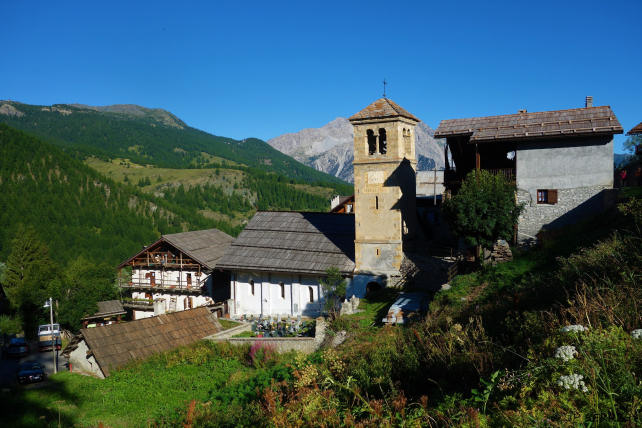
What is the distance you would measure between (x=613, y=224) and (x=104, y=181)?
468 feet

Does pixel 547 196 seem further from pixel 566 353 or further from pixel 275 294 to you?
pixel 566 353

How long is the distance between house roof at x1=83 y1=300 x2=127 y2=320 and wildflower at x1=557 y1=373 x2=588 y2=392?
139 ft

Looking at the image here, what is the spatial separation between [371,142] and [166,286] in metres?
24.3

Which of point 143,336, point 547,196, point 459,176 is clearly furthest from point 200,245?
point 547,196

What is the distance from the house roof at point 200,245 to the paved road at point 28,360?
1049 centimetres

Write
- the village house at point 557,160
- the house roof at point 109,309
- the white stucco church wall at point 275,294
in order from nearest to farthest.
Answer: the village house at point 557,160 → the white stucco church wall at point 275,294 → the house roof at point 109,309

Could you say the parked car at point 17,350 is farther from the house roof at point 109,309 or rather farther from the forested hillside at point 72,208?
the forested hillside at point 72,208

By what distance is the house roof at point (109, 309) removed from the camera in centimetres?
4167

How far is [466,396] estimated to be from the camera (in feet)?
24.8

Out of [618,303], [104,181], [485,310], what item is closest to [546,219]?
[485,310]

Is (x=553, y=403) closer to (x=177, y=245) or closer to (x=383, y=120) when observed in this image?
(x=383, y=120)

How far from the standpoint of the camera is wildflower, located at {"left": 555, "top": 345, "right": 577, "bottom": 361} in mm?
5805

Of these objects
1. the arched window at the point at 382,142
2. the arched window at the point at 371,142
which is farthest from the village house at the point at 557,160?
the arched window at the point at 371,142

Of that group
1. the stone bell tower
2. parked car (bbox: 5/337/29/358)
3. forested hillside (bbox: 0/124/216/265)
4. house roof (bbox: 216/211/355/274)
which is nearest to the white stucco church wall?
house roof (bbox: 216/211/355/274)
